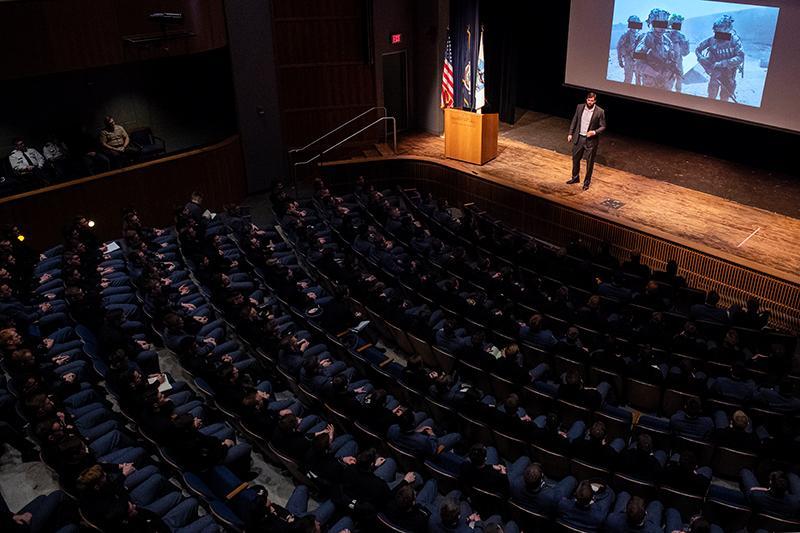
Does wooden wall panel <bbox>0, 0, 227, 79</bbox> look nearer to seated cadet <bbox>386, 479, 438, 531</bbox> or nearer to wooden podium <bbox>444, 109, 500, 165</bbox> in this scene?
wooden podium <bbox>444, 109, 500, 165</bbox>

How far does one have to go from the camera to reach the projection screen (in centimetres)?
993

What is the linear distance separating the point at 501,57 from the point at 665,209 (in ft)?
17.5

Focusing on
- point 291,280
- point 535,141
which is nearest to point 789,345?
point 291,280

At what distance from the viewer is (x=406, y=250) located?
32.7 ft

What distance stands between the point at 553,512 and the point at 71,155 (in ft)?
34.0

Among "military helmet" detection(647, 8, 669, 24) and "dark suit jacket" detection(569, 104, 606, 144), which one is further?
"military helmet" detection(647, 8, 669, 24)

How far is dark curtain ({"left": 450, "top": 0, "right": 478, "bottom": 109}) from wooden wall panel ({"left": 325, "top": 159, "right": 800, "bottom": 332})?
160 cm

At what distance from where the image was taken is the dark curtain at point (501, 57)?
44.6 ft

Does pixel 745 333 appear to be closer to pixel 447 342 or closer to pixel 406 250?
pixel 447 342

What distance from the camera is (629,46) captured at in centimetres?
1177

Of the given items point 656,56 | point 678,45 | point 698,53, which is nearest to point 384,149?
point 656,56

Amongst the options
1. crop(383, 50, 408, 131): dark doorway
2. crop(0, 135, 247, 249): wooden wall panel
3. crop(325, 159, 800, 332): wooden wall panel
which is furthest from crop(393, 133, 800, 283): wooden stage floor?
crop(0, 135, 247, 249): wooden wall panel

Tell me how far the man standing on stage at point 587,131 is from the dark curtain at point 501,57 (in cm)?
322

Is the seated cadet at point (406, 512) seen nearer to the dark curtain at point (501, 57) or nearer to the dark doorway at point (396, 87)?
the dark curtain at point (501, 57)
